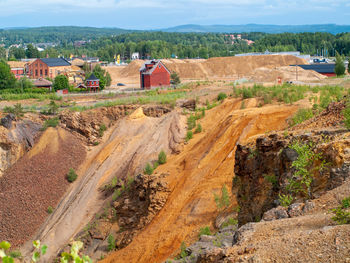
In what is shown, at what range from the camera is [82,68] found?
104000mm

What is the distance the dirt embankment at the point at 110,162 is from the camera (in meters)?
29.0

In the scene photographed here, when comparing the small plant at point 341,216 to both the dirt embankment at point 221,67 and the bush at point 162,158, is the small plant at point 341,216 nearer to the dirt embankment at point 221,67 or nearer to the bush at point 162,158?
the bush at point 162,158

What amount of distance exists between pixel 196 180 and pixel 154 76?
40.6 meters

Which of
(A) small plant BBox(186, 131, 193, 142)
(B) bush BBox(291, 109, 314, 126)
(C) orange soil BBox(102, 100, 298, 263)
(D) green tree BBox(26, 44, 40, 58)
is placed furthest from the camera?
(D) green tree BBox(26, 44, 40, 58)

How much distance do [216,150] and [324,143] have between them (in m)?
16.1

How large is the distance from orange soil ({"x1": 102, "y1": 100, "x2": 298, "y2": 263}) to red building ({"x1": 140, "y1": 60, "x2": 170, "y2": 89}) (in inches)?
1168

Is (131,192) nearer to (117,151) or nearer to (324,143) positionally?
(117,151)

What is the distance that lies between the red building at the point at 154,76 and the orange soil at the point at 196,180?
2966 centimetres

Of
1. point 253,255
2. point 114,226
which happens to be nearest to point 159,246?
point 114,226

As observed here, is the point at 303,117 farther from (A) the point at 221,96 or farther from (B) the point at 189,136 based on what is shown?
(A) the point at 221,96

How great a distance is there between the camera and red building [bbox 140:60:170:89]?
65250mm

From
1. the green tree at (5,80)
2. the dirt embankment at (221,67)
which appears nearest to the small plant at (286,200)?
the green tree at (5,80)

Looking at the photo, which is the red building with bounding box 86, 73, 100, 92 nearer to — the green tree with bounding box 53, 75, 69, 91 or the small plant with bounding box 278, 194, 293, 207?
the green tree with bounding box 53, 75, 69, 91

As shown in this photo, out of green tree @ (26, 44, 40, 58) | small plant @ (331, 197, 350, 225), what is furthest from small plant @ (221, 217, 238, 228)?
green tree @ (26, 44, 40, 58)
